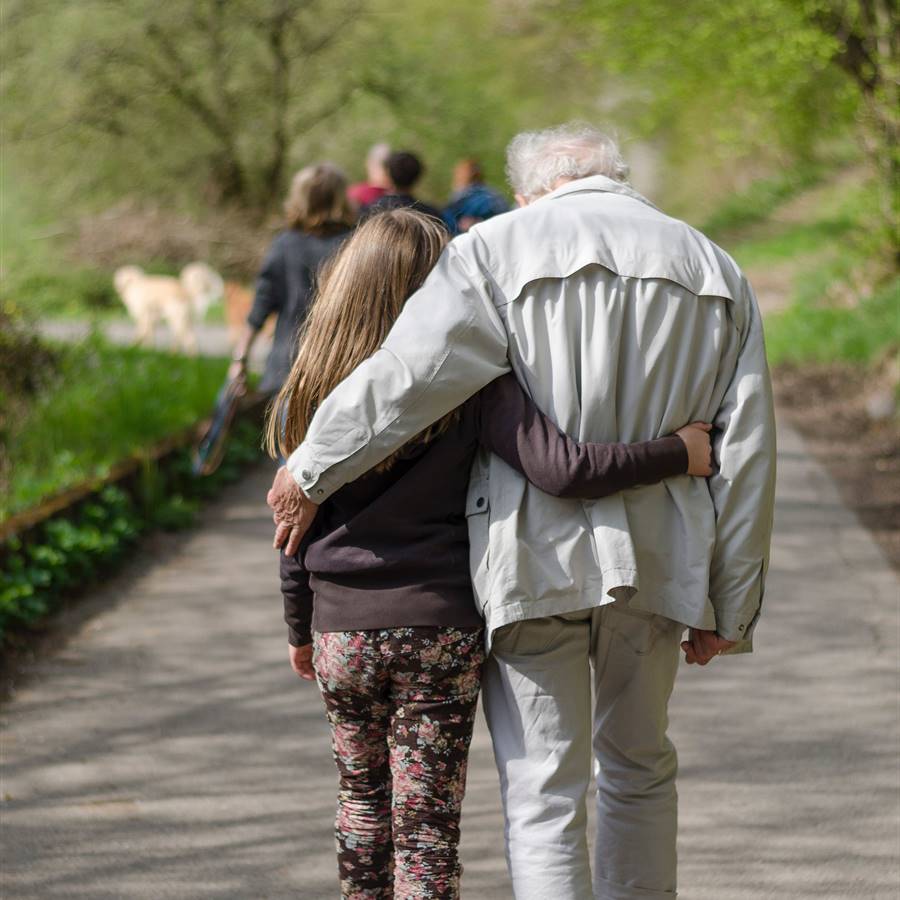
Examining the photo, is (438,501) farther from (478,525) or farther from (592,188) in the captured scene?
(592,188)

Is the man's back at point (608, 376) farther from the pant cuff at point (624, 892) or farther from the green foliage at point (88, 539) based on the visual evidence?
the green foliage at point (88, 539)

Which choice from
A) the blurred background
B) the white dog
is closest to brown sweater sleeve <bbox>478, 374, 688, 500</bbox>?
the blurred background

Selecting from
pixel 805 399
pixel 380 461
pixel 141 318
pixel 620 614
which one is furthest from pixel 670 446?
pixel 141 318

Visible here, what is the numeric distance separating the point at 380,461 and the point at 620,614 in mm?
570

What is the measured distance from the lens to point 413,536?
276cm

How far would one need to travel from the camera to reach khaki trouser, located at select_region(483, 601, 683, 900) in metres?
2.79

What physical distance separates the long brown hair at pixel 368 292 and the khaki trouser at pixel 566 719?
476mm

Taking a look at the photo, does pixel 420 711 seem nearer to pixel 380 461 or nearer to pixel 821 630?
pixel 380 461

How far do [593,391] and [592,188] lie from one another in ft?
1.44

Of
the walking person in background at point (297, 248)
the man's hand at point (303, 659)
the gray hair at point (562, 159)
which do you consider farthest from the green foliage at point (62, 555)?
the gray hair at point (562, 159)

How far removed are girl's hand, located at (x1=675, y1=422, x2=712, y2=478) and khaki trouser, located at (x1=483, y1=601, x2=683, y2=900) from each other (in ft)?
1.01

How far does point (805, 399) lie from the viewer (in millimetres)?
11648

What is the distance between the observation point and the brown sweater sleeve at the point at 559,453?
270 centimetres

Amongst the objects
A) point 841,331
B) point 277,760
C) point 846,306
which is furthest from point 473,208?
point 846,306
